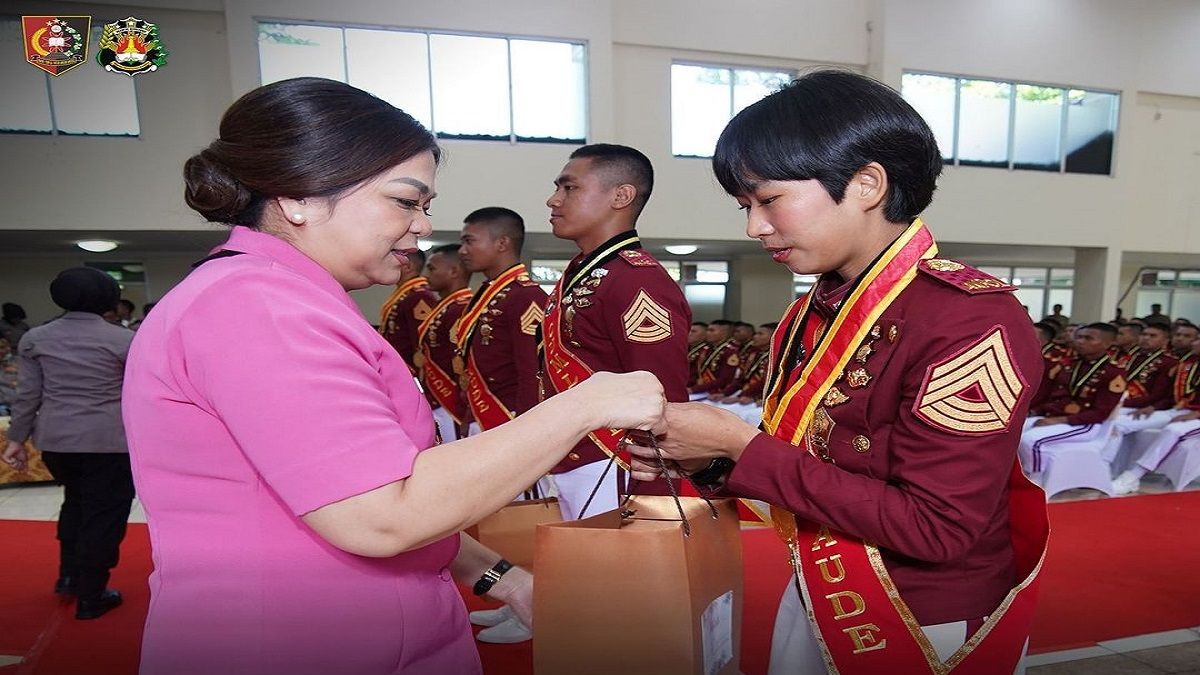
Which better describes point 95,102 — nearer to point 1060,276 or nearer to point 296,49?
point 296,49

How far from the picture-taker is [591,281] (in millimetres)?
2301

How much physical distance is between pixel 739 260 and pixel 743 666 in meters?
10.9

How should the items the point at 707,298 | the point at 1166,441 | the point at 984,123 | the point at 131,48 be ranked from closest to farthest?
the point at 1166,441 → the point at 131,48 → the point at 984,123 → the point at 707,298

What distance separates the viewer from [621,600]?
894mm

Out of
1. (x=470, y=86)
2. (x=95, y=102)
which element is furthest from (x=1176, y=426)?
(x=95, y=102)

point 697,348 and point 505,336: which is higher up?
point 505,336

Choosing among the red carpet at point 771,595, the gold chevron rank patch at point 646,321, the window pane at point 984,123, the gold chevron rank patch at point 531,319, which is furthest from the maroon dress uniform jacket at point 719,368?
the gold chevron rank patch at point 646,321

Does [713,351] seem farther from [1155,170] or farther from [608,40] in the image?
[1155,170]

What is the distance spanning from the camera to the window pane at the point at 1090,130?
10.4m

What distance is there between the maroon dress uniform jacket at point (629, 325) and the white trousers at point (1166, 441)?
478 centimetres

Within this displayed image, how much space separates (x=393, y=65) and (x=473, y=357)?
5.76 metres

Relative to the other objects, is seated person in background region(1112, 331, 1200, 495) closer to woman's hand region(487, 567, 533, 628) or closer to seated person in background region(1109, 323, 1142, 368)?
seated person in background region(1109, 323, 1142, 368)

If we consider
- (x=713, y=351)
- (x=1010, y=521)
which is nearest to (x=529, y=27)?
(x=713, y=351)

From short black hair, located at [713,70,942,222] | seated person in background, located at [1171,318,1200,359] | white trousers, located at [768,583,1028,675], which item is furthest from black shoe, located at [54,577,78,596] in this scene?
seated person in background, located at [1171,318,1200,359]
